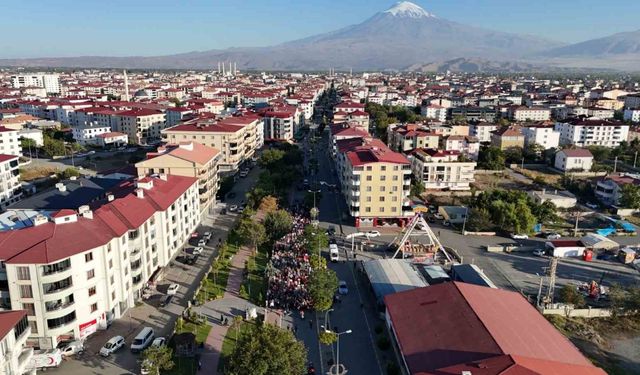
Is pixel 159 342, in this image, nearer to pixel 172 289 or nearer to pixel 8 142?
pixel 172 289

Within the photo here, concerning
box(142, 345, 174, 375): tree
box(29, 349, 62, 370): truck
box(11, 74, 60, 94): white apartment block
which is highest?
box(11, 74, 60, 94): white apartment block

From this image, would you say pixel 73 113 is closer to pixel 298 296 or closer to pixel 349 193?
pixel 349 193

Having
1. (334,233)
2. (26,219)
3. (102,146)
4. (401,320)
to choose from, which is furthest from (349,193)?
(102,146)

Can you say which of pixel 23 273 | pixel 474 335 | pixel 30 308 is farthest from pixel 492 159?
pixel 23 273

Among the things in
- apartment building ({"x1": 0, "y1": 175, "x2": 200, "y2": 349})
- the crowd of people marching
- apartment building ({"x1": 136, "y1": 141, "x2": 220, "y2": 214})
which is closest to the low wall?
the crowd of people marching

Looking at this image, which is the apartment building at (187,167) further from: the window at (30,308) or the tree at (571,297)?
the tree at (571,297)

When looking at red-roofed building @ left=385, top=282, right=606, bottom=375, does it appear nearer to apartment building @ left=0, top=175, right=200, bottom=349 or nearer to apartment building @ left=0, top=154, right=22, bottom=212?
apartment building @ left=0, top=175, right=200, bottom=349
